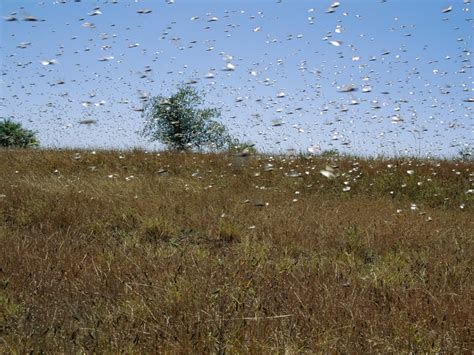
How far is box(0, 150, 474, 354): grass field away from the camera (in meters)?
3.14

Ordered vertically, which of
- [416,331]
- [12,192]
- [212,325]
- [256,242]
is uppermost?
[212,325]

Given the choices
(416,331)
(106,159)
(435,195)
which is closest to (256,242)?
(416,331)

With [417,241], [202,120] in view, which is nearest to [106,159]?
[417,241]

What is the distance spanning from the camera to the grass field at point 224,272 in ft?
10.3

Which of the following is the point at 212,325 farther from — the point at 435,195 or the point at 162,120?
the point at 162,120

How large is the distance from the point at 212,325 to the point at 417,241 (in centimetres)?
409

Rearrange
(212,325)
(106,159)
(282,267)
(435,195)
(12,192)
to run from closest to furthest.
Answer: (212,325), (282,267), (12,192), (435,195), (106,159)

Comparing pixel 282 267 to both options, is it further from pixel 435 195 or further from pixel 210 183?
pixel 435 195

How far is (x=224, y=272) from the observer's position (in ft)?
14.0

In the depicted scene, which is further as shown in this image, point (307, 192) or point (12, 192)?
point (307, 192)

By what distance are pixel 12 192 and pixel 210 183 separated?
4167 millimetres

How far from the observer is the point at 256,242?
6.15m

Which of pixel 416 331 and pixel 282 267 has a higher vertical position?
pixel 416 331

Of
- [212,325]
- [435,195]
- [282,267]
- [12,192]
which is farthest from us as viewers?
[435,195]
